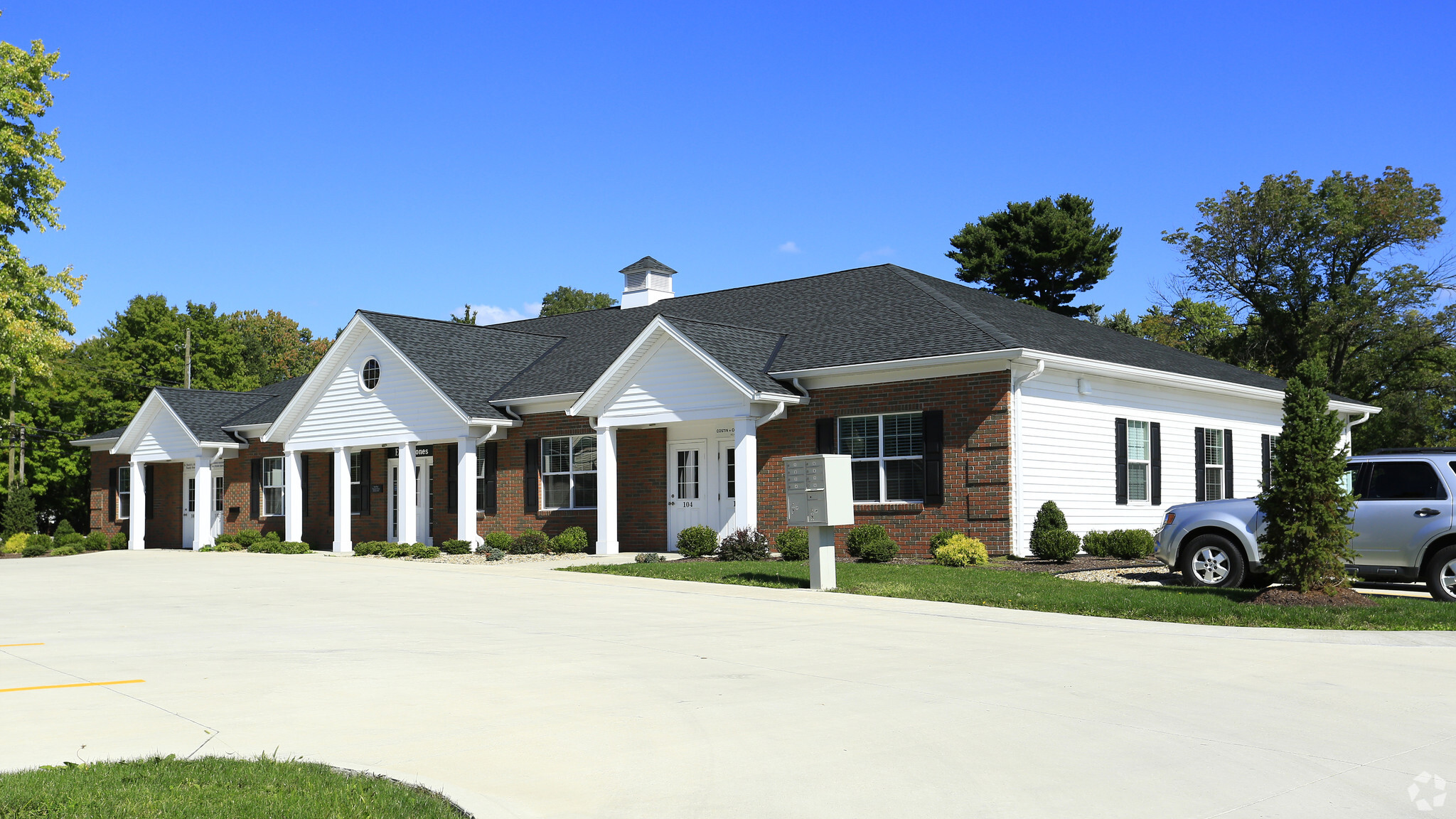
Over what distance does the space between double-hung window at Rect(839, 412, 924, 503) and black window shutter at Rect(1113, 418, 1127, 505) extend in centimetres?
420

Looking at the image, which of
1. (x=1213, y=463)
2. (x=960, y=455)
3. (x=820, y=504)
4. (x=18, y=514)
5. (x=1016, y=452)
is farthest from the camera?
(x=18, y=514)

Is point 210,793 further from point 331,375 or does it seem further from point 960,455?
point 331,375

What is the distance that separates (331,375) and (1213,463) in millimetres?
21384

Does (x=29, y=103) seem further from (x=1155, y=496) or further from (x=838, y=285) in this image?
(x=1155, y=496)

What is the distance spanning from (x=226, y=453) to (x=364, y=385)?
27.6 feet

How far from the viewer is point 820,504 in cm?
1666

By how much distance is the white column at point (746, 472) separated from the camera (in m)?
22.2

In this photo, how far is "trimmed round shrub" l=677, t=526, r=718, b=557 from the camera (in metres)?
22.5

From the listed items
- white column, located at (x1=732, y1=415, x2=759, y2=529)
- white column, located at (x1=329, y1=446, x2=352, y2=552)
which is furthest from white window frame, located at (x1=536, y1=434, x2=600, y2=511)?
white column, located at (x1=329, y1=446, x2=352, y2=552)

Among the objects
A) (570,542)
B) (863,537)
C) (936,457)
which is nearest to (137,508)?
(570,542)

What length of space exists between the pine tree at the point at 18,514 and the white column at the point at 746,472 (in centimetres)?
3018

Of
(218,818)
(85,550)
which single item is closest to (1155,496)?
(218,818)

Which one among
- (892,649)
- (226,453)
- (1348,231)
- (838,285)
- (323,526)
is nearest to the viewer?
(892,649)

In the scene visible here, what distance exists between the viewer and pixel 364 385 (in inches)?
1176
